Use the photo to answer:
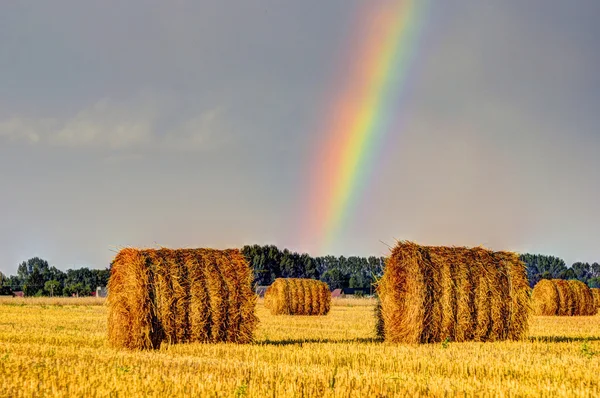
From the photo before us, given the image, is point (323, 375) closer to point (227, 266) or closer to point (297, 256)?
point (227, 266)

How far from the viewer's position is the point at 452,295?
17.4 m

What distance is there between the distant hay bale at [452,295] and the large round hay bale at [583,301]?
18645 mm

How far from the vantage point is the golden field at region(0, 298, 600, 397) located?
9.12 metres

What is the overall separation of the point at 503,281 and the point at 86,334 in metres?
10.9

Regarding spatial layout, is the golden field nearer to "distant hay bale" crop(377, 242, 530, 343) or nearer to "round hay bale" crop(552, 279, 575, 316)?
"distant hay bale" crop(377, 242, 530, 343)

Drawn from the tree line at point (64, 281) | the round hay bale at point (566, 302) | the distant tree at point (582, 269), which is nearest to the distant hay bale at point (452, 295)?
the round hay bale at point (566, 302)

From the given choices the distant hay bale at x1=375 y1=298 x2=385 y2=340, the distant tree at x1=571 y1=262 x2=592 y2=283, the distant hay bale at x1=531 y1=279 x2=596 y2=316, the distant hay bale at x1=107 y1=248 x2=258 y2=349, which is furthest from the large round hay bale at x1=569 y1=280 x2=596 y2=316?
the distant tree at x1=571 y1=262 x2=592 y2=283

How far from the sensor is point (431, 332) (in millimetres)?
16812

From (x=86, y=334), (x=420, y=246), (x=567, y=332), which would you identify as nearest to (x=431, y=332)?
(x=420, y=246)

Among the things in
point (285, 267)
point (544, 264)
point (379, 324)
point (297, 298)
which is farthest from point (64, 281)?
point (379, 324)

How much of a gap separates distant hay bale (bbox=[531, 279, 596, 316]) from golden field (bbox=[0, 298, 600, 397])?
61.8ft

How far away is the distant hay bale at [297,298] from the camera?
34.7m

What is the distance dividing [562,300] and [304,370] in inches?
1066

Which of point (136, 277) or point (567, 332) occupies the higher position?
point (136, 277)
